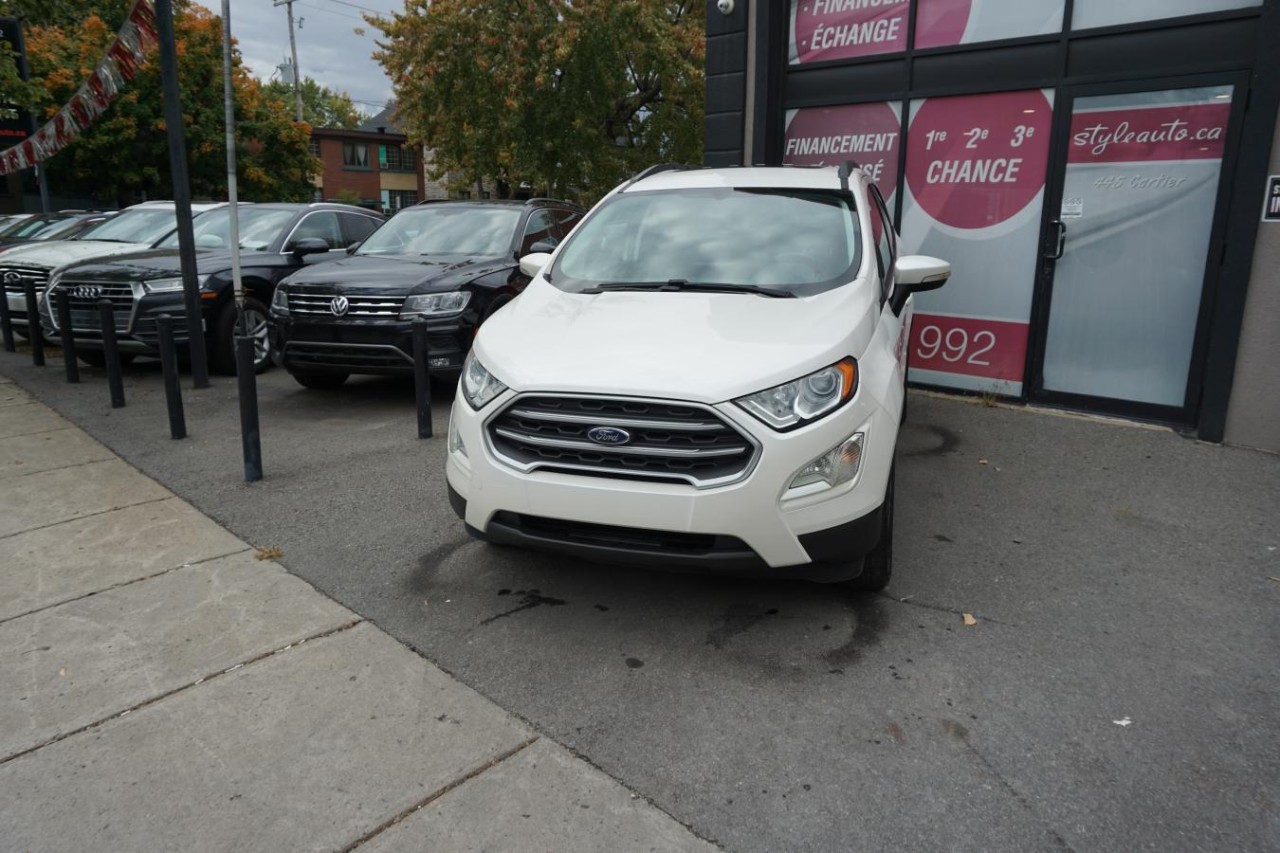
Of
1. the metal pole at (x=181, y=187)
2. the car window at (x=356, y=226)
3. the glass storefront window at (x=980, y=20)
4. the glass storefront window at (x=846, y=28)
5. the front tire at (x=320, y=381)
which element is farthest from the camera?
the car window at (x=356, y=226)

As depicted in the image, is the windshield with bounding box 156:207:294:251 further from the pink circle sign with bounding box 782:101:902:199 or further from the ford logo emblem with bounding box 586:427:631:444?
the ford logo emblem with bounding box 586:427:631:444

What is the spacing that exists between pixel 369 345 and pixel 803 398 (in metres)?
4.76

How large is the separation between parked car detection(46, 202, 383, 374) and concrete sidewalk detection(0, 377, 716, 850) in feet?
15.2

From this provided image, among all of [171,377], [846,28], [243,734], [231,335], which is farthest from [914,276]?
[231,335]

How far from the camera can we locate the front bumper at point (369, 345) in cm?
701

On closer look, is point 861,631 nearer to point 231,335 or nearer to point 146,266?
point 231,335

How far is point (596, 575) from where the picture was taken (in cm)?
411

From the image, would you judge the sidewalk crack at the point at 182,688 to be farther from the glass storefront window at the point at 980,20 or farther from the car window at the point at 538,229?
the glass storefront window at the point at 980,20

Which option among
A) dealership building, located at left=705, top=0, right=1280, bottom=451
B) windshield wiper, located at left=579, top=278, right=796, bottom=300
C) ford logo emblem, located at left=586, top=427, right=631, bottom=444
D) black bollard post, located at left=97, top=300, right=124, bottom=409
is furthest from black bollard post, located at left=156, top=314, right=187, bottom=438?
dealership building, located at left=705, top=0, right=1280, bottom=451

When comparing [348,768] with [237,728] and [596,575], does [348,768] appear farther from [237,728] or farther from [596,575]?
[596,575]

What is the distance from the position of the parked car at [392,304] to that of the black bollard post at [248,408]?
5.66 feet

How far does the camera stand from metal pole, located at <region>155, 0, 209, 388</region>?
21.4ft

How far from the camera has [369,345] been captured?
23.2ft

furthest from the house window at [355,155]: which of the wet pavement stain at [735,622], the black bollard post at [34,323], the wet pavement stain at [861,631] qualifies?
the wet pavement stain at [861,631]
